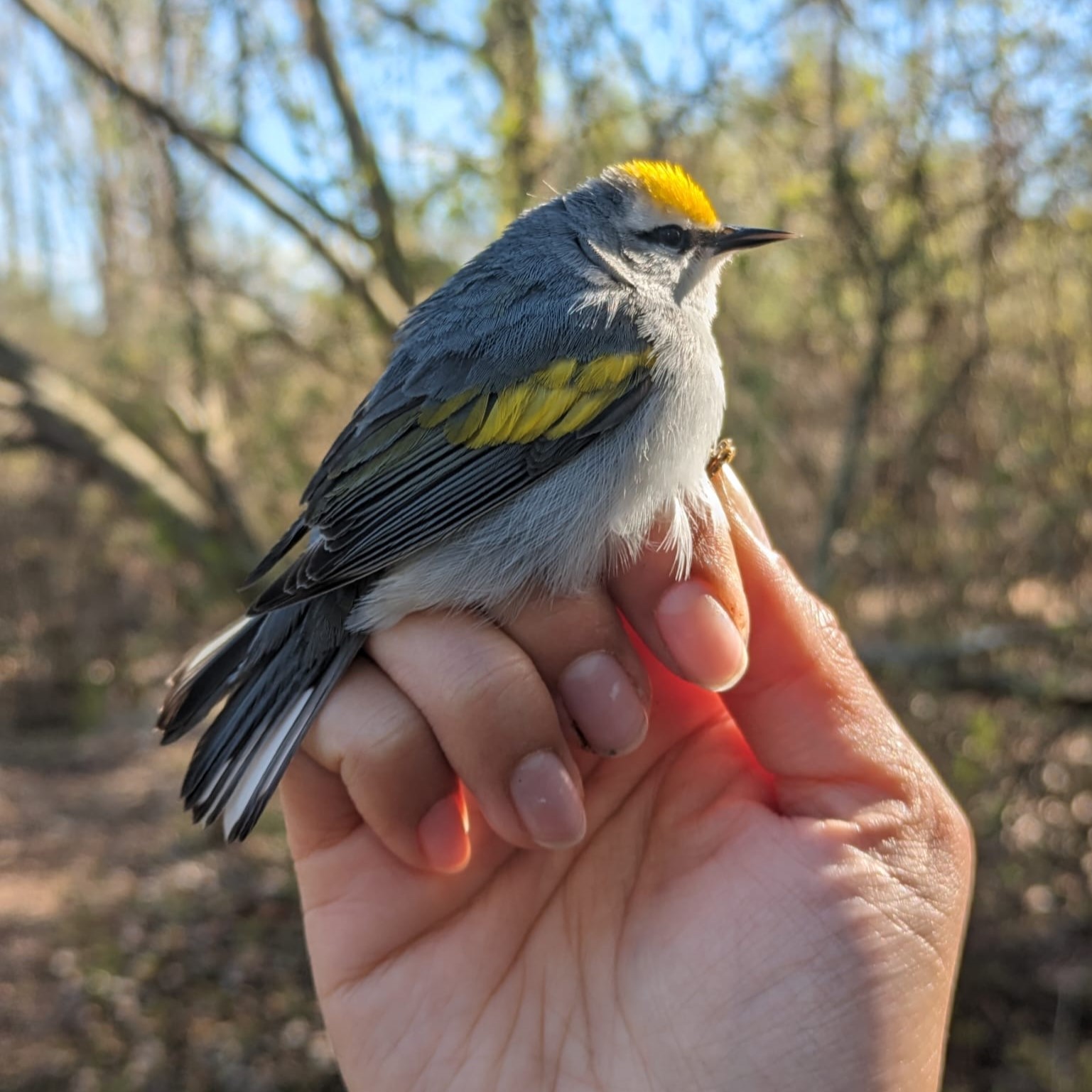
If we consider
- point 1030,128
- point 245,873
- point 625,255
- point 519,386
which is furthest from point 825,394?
point 245,873

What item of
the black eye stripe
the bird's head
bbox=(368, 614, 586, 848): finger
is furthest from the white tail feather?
the black eye stripe

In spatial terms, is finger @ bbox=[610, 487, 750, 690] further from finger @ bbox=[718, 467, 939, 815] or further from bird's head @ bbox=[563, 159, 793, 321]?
bird's head @ bbox=[563, 159, 793, 321]

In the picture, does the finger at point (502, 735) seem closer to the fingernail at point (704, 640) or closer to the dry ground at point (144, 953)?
the fingernail at point (704, 640)

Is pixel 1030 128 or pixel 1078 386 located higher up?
pixel 1030 128

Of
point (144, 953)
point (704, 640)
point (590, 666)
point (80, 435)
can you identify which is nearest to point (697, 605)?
point (704, 640)

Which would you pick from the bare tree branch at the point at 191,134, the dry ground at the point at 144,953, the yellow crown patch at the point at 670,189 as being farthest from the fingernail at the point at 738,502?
the dry ground at the point at 144,953

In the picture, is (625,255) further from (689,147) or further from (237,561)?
(237,561)
